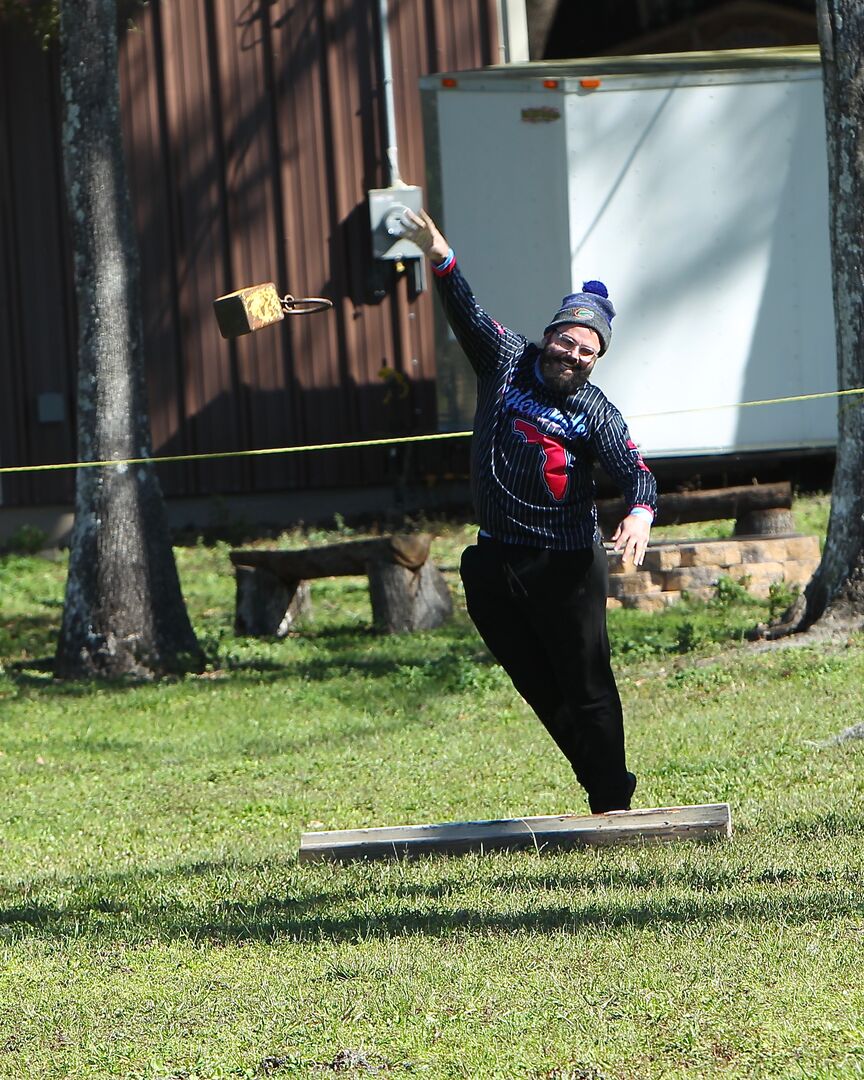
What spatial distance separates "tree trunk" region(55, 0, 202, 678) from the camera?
11.0 metres

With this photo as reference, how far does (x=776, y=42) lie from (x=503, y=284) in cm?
879

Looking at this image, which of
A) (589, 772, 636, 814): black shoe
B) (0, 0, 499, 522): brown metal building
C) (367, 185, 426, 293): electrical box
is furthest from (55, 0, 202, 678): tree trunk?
(589, 772, 636, 814): black shoe

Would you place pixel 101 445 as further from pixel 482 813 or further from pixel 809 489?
pixel 809 489

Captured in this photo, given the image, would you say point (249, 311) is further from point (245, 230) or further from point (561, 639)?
point (245, 230)

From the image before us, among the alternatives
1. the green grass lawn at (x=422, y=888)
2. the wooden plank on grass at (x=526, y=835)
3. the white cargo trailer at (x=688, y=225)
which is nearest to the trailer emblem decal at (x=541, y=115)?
the white cargo trailer at (x=688, y=225)

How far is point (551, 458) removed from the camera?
5.63m

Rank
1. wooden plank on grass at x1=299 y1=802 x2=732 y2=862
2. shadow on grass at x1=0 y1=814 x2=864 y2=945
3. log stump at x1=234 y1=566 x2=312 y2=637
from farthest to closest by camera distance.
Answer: log stump at x1=234 y1=566 x2=312 y2=637 → wooden plank on grass at x1=299 y1=802 x2=732 y2=862 → shadow on grass at x1=0 y1=814 x2=864 y2=945

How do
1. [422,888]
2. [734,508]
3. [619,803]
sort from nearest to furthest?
[422,888], [619,803], [734,508]

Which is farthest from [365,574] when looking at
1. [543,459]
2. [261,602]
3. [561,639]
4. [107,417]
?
[543,459]

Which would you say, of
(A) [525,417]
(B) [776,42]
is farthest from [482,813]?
(B) [776,42]

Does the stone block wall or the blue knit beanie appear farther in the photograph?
the stone block wall

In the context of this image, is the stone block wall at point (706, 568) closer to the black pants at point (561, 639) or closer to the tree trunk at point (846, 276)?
the tree trunk at point (846, 276)

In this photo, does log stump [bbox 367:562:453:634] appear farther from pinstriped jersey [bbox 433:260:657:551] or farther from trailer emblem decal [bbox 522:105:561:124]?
pinstriped jersey [bbox 433:260:657:551]

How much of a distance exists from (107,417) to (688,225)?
191 inches
